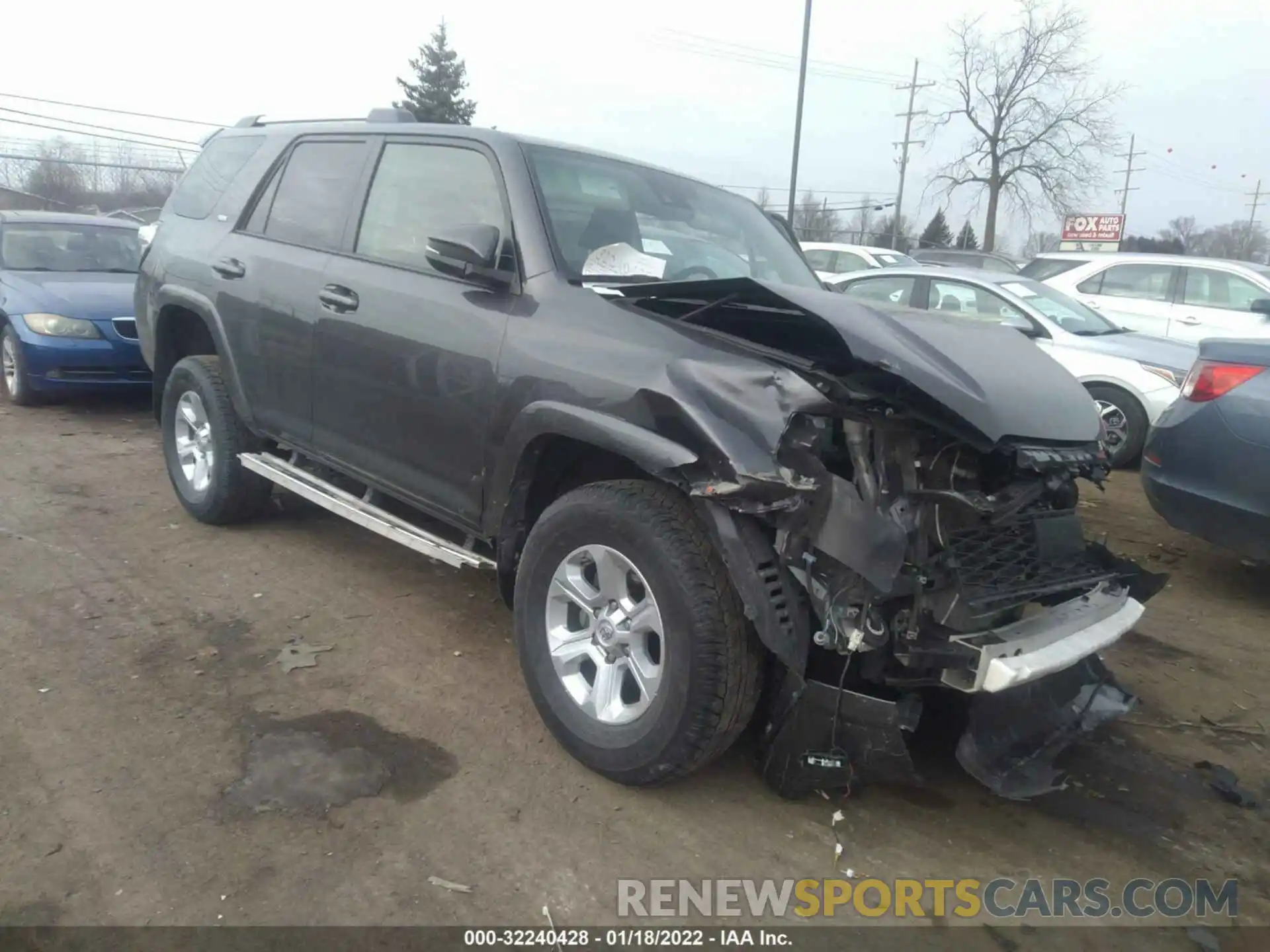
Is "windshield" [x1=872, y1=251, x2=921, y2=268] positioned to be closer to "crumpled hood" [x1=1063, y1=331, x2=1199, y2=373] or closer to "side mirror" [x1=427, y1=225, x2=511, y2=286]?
"crumpled hood" [x1=1063, y1=331, x2=1199, y2=373]

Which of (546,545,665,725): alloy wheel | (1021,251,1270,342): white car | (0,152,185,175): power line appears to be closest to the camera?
(546,545,665,725): alloy wheel

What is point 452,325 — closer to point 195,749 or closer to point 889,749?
point 195,749

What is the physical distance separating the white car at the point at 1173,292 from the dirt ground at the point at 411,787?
21.6 feet

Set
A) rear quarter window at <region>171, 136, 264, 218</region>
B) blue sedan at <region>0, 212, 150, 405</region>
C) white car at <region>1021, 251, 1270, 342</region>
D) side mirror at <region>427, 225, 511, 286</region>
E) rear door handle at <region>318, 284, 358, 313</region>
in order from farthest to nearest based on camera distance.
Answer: white car at <region>1021, 251, 1270, 342</region>
blue sedan at <region>0, 212, 150, 405</region>
rear quarter window at <region>171, 136, 264, 218</region>
rear door handle at <region>318, 284, 358, 313</region>
side mirror at <region>427, 225, 511, 286</region>

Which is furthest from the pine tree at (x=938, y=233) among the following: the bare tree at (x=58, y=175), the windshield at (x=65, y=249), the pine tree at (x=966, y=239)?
the windshield at (x=65, y=249)

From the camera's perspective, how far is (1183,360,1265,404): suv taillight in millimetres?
4484

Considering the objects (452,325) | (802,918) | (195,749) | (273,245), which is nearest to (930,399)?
(802,918)

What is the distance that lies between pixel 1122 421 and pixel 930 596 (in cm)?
586

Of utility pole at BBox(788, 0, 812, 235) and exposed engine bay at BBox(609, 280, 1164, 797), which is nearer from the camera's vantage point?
exposed engine bay at BBox(609, 280, 1164, 797)

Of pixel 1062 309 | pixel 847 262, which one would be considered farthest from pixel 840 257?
pixel 1062 309

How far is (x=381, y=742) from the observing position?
3133 millimetres

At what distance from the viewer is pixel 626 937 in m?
2.37

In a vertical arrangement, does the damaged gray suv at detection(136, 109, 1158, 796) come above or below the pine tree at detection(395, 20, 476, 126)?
below

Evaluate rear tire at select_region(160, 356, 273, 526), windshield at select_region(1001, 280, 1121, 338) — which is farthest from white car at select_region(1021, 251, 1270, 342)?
rear tire at select_region(160, 356, 273, 526)
